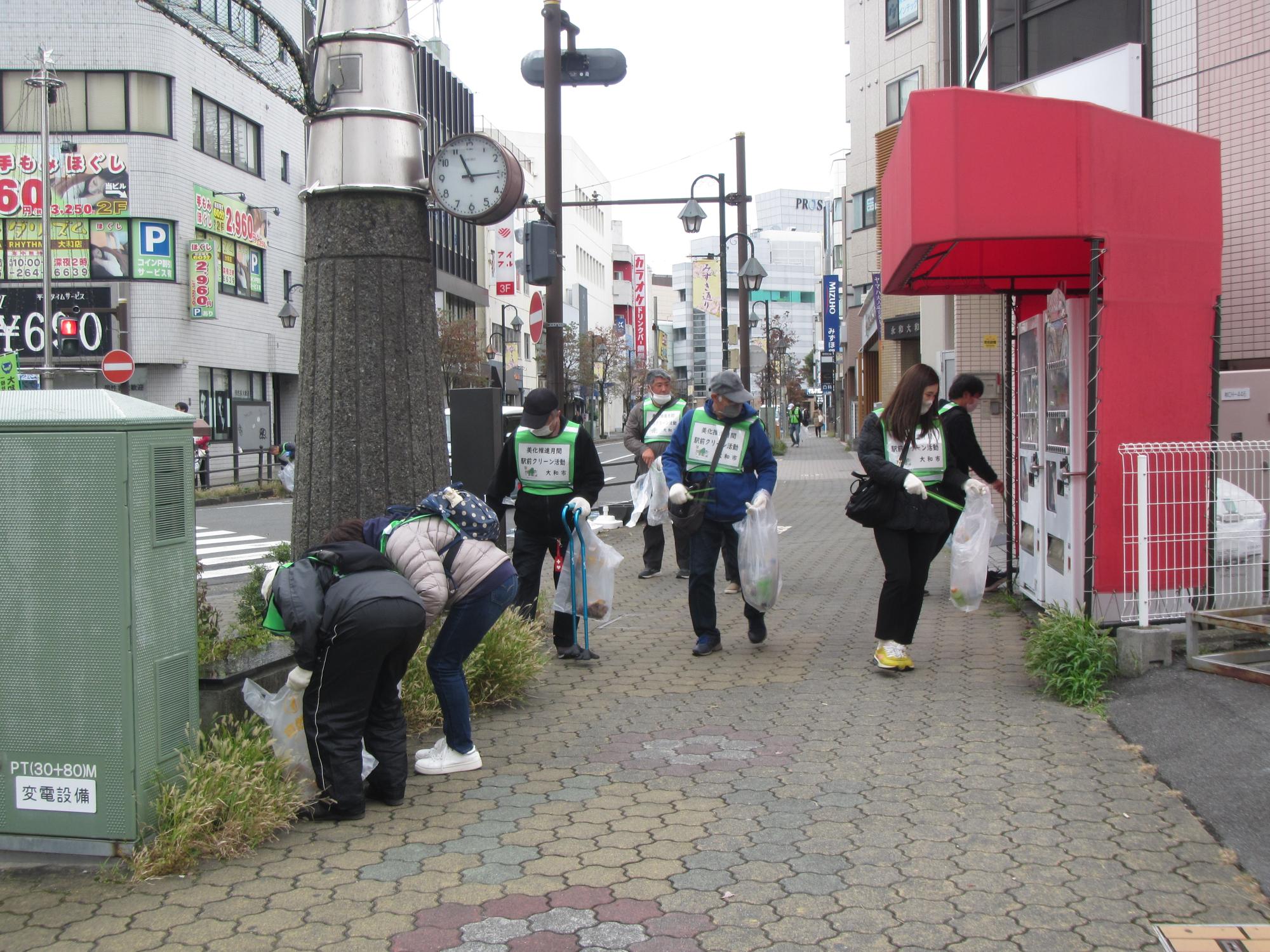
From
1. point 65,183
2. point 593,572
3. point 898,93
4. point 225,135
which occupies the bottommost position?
point 593,572

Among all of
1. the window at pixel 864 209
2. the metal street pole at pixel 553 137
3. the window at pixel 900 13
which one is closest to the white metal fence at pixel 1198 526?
the metal street pole at pixel 553 137

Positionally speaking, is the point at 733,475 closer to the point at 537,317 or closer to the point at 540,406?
the point at 540,406

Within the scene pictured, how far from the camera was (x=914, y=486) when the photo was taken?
6840 millimetres

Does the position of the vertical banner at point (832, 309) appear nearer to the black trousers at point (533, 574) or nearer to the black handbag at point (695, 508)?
the black handbag at point (695, 508)

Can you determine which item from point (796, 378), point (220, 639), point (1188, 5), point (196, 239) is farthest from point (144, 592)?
point (796, 378)

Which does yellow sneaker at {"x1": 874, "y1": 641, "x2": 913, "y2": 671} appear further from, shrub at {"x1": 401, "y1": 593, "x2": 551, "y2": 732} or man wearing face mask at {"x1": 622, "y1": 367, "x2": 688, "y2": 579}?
man wearing face mask at {"x1": 622, "y1": 367, "x2": 688, "y2": 579}

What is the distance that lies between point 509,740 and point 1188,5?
7.70 m

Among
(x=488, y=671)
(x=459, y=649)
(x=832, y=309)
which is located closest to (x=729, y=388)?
(x=488, y=671)

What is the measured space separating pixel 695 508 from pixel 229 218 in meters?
32.2

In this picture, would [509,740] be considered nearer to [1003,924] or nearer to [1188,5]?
[1003,924]

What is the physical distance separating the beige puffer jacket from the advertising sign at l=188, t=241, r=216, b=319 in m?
30.9

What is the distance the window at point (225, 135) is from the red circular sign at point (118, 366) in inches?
530

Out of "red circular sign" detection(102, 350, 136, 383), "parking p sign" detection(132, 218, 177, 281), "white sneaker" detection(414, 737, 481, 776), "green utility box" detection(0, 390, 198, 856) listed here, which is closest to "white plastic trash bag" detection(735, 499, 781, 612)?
"white sneaker" detection(414, 737, 481, 776)

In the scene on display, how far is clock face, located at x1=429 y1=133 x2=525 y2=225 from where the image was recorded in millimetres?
7008
